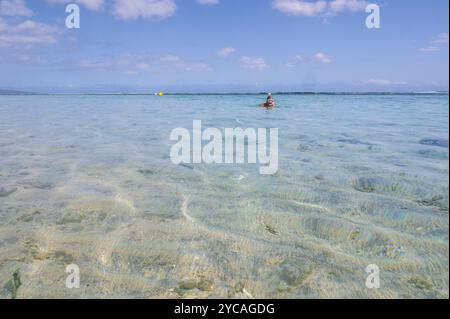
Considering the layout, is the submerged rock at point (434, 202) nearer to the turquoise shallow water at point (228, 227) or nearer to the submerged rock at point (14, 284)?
the turquoise shallow water at point (228, 227)

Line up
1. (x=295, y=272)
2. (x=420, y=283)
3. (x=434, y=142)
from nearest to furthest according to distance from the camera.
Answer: (x=420, y=283) < (x=295, y=272) < (x=434, y=142)

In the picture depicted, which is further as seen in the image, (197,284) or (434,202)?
(434,202)

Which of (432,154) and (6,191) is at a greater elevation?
(432,154)

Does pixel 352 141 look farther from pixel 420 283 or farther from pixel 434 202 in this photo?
pixel 420 283

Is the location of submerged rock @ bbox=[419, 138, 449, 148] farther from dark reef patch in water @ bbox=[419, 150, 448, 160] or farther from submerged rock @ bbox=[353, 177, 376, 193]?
submerged rock @ bbox=[353, 177, 376, 193]

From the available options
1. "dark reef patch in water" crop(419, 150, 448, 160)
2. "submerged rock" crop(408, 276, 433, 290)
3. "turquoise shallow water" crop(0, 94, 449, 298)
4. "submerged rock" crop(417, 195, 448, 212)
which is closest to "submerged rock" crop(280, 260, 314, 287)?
"turquoise shallow water" crop(0, 94, 449, 298)

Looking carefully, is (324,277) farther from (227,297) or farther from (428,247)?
(428,247)

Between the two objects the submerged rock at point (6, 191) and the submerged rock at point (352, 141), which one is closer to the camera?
the submerged rock at point (6, 191)

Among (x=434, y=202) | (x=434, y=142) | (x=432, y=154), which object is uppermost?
(x=434, y=142)

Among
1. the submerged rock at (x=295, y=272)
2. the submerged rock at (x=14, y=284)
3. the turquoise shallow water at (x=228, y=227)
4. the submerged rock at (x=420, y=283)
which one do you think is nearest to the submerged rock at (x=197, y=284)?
the turquoise shallow water at (x=228, y=227)

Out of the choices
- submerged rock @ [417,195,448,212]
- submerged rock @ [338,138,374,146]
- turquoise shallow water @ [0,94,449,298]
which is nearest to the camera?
turquoise shallow water @ [0,94,449,298]

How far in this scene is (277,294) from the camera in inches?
97.7

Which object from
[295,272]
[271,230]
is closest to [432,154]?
[271,230]
